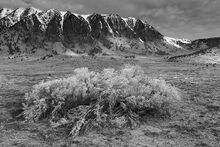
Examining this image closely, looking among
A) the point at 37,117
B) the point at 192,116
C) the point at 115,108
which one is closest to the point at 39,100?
the point at 37,117

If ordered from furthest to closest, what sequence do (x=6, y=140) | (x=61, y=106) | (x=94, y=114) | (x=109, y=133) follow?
(x=61, y=106)
(x=94, y=114)
(x=109, y=133)
(x=6, y=140)

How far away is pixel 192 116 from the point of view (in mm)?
10781

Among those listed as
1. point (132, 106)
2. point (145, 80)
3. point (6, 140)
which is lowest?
point (6, 140)

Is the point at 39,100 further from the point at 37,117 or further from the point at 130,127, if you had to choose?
the point at 130,127

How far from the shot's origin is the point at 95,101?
1126 centimetres

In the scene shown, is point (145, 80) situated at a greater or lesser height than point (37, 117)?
greater

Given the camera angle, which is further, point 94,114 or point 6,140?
point 94,114

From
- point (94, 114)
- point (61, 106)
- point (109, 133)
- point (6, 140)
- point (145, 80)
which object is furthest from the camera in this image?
point (145, 80)

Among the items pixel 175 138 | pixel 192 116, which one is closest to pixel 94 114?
pixel 175 138

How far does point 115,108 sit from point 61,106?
2.22 meters

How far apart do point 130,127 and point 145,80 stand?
3645 millimetres

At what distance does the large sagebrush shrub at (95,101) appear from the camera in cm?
1013

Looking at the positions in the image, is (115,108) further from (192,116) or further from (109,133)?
(192,116)

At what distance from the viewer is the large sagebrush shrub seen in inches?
399
